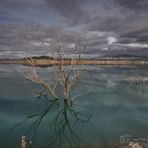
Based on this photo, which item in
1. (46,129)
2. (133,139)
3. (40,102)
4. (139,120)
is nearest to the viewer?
(133,139)

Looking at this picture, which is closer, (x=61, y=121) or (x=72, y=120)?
(x=61, y=121)

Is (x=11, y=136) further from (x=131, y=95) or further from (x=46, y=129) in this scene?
(x=131, y=95)

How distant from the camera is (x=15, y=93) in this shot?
30.5 m

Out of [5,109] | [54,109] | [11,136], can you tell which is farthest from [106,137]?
[5,109]

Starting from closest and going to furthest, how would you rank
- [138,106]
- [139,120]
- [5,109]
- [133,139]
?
1. [133,139]
2. [139,120]
3. [5,109]
4. [138,106]

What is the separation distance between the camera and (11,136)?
15.6 metres

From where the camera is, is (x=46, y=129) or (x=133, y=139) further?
(x=46, y=129)

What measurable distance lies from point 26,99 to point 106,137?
13054mm

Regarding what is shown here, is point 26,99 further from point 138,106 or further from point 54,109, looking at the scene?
point 138,106

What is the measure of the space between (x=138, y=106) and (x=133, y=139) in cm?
947

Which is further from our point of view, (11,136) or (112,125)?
(112,125)

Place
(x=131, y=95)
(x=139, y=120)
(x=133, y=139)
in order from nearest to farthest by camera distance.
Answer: (x=133, y=139) → (x=139, y=120) → (x=131, y=95)

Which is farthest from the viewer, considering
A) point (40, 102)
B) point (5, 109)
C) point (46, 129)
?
point (40, 102)

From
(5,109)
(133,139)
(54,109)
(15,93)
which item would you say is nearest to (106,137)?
(133,139)
